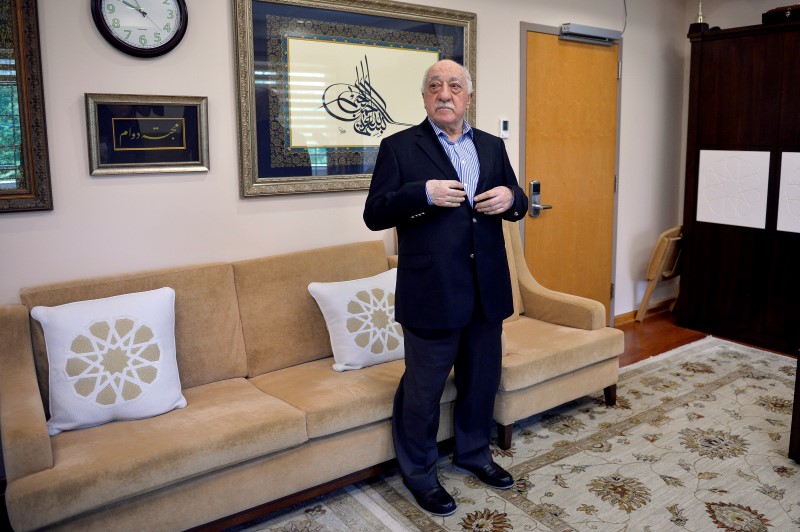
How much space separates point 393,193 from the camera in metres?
2.33

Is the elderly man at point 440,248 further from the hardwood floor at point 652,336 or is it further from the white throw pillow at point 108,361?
the hardwood floor at point 652,336

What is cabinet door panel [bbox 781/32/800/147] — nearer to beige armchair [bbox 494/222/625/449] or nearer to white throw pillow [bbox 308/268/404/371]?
beige armchair [bbox 494/222/625/449]

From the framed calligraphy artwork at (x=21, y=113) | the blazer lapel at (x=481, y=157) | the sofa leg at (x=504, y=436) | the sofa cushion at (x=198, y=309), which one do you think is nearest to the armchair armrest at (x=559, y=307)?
the sofa leg at (x=504, y=436)

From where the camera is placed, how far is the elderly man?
236 centimetres

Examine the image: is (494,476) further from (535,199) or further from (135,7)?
(135,7)

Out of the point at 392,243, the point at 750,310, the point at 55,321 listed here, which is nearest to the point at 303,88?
the point at 392,243

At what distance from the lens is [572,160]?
4.41 meters

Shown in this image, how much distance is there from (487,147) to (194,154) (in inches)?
48.8

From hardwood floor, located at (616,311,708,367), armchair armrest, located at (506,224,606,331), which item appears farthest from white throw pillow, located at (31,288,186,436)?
hardwood floor, located at (616,311,708,367)

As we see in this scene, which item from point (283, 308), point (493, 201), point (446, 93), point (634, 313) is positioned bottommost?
point (634, 313)

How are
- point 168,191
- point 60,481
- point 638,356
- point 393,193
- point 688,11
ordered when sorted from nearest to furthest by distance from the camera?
point 60,481 → point 393,193 → point 168,191 → point 638,356 → point 688,11

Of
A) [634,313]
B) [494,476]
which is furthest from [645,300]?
[494,476]

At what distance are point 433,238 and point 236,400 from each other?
3.06ft

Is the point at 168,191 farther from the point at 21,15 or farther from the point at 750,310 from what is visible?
the point at 750,310
